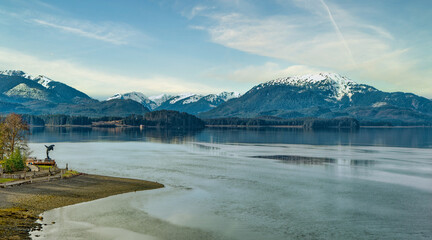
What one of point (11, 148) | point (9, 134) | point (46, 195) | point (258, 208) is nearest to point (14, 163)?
point (11, 148)

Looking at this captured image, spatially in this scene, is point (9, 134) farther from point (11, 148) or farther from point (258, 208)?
point (258, 208)

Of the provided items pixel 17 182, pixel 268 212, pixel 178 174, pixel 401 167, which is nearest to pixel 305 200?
pixel 268 212

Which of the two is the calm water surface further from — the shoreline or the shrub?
the shrub

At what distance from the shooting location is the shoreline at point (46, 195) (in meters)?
39.1

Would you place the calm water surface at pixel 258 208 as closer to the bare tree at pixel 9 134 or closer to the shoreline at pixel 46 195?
the shoreline at pixel 46 195

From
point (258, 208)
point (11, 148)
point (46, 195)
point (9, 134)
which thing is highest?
point (9, 134)

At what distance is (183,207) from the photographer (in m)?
50.9

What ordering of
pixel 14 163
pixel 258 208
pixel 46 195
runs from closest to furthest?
pixel 258 208, pixel 46 195, pixel 14 163

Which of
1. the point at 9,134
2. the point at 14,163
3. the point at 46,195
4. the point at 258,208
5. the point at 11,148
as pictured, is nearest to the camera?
the point at 258,208

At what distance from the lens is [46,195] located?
53219mm

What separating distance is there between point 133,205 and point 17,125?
53156 millimetres

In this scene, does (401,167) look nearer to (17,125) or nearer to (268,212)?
(268,212)

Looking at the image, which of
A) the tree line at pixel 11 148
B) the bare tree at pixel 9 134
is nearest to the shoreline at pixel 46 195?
the tree line at pixel 11 148

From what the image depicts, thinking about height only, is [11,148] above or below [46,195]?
above
